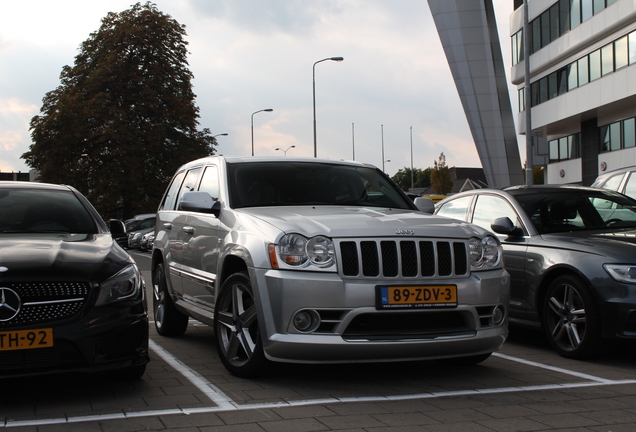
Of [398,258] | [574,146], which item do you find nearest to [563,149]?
[574,146]

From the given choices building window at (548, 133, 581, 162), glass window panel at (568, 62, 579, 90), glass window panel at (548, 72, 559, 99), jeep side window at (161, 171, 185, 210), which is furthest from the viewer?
building window at (548, 133, 581, 162)

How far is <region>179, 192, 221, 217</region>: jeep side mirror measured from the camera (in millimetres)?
6254

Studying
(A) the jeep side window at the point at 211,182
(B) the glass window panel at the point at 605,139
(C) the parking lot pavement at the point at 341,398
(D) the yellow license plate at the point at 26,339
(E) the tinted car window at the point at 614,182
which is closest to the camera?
(C) the parking lot pavement at the point at 341,398

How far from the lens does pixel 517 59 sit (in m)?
48.4

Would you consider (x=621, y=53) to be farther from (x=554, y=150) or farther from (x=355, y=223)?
(x=355, y=223)

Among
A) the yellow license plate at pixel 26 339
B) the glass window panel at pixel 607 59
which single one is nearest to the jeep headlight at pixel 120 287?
the yellow license plate at pixel 26 339

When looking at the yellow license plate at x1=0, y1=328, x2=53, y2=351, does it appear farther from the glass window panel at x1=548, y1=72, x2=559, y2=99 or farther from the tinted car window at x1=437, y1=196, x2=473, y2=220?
the glass window panel at x1=548, y1=72, x2=559, y2=99

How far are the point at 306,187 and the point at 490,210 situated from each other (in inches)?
104

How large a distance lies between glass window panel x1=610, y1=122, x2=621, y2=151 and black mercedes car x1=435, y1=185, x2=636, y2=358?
3285cm

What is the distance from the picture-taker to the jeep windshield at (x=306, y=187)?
6.46 m

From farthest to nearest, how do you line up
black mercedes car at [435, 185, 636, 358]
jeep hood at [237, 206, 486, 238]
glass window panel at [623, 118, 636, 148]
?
glass window panel at [623, 118, 636, 148]
black mercedes car at [435, 185, 636, 358]
jeep hood at [237, 206, 486, 238]

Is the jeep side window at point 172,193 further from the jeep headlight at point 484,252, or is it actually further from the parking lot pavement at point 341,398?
the jeep headlight at point 484,252

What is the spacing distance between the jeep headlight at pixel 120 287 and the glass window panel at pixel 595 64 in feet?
119

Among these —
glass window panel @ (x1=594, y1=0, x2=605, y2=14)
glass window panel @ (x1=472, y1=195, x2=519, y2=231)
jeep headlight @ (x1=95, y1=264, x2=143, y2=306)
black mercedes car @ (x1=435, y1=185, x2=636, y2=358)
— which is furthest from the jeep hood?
glass window panel @ (x1=594, y1=0, x2=605, y2=14)
